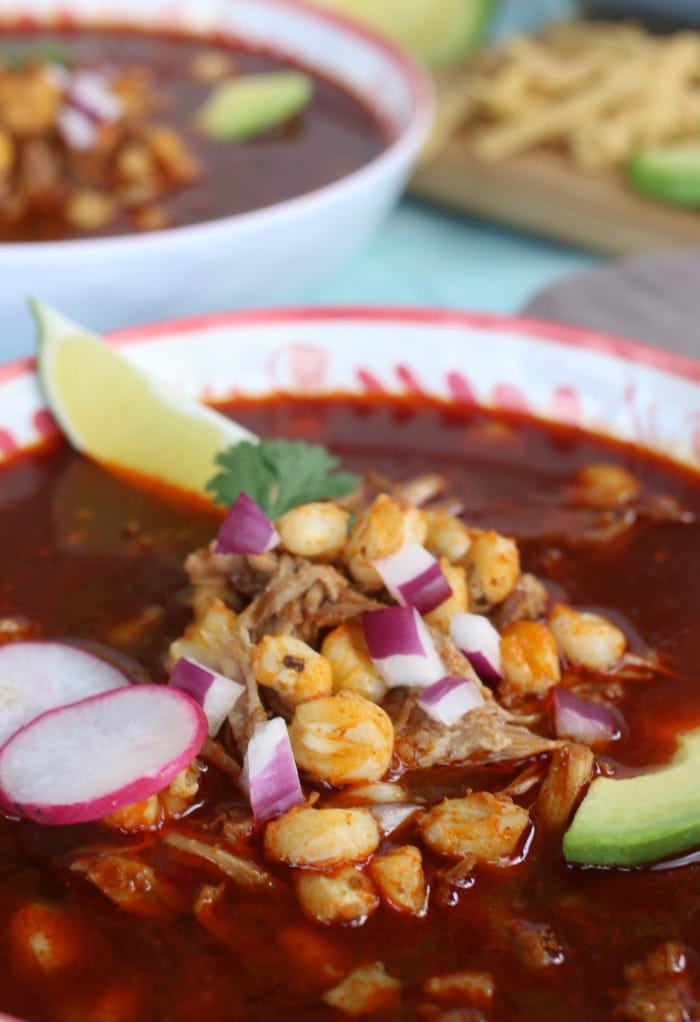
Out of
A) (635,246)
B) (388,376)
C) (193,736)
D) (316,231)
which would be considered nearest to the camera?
(193,736)

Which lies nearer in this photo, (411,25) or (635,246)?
(635,246)

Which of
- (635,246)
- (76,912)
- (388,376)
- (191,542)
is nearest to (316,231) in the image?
(388,376)

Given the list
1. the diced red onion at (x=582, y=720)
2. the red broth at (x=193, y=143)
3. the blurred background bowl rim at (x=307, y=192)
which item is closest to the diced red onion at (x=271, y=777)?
the diced red onion at (x=582, y=720)

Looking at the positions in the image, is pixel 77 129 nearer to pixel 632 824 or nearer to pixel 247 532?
pixel 247 532

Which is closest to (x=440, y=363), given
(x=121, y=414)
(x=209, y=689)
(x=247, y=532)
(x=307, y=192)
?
(x=121, y=414)

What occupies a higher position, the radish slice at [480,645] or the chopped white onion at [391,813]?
the radish slice at [480,645]

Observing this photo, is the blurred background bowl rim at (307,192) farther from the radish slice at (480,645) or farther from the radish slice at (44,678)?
the radish slice at (480,645)

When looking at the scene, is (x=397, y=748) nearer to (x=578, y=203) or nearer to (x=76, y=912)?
(x=76, y=912)
